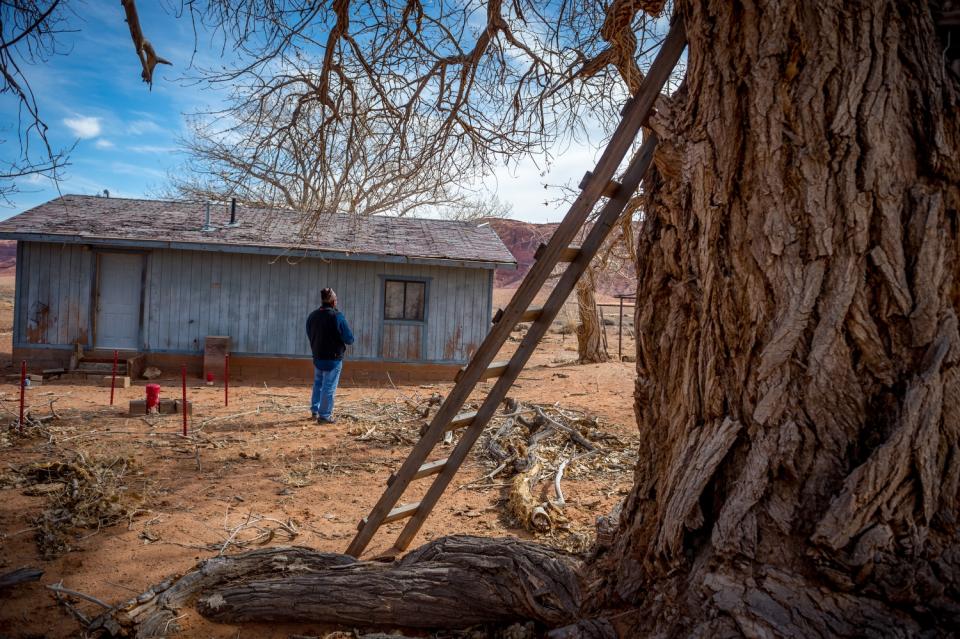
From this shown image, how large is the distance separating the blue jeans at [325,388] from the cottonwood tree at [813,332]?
274 inches

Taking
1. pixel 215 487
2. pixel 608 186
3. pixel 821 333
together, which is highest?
pixel 608 186

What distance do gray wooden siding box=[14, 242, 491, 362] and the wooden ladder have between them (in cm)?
1086

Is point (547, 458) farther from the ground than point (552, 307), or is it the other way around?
point (552, 307)

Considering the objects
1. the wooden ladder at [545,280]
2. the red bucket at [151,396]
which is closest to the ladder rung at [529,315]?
the wooden ladder at [545,280]

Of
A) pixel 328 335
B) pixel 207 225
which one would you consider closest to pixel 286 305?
pixel 207 225

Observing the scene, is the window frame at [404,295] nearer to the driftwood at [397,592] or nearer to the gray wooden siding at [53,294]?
the gray wooden siding at [53,294]

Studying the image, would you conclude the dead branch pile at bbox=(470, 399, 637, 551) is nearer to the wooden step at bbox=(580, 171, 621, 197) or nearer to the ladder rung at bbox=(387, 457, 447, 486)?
the ladder rung at bbox=(387, 457, 447, 486)

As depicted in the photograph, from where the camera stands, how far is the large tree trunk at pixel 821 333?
1950 millimetres

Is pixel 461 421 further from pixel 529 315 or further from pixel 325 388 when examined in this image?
pixel 325 388

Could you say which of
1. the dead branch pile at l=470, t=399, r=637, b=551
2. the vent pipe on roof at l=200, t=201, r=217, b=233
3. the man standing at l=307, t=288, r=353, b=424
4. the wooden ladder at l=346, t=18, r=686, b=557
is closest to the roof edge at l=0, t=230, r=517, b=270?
the vent pipe on roof at l=200, t=201, r=217, b=233

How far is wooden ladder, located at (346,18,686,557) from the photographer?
2.84 metres

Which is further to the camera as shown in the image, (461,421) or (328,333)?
(328,333)

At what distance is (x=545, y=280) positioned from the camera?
3102 millimetres

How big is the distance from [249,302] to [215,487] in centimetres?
879
